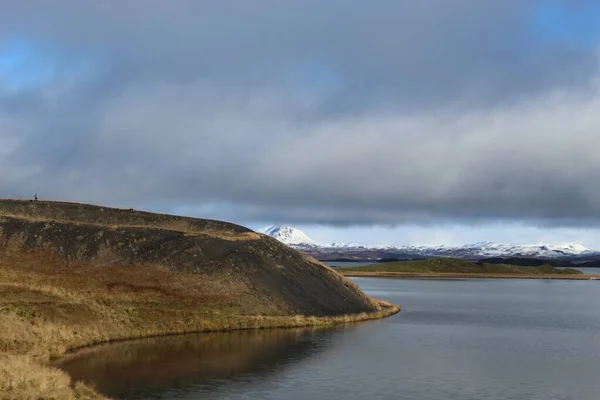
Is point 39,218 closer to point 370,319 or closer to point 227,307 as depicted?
point 227,307

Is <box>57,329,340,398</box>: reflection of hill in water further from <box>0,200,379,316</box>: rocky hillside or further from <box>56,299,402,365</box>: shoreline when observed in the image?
<box>0,200,379,316</box>: rocky hillside

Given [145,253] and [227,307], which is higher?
[145,253]

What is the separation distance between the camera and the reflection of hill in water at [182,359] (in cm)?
3778

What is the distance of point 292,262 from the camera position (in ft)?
259

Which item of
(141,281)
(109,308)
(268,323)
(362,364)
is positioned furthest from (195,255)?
(362,364)

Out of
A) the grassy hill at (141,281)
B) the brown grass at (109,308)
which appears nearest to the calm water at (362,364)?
the brown grass at (109,308)

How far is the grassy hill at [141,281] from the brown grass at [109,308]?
4.0 inches

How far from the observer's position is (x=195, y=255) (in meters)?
72.2

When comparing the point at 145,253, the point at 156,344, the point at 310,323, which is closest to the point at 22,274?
the point at 145,253

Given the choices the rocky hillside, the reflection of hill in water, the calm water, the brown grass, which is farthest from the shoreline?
the calm water

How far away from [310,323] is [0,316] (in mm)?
29969

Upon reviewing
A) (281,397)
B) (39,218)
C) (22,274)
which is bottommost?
(281,397)

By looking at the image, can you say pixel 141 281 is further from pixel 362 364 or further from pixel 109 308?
pixel 362 364

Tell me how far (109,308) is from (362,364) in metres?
25.0
